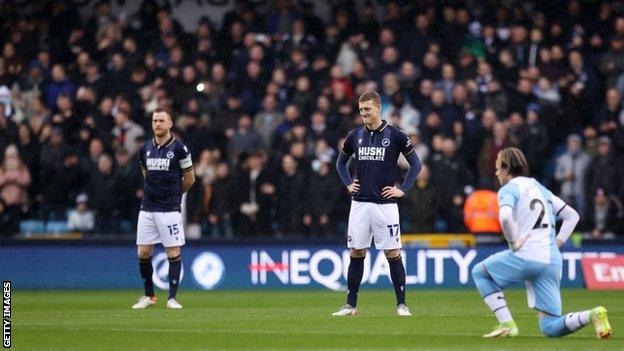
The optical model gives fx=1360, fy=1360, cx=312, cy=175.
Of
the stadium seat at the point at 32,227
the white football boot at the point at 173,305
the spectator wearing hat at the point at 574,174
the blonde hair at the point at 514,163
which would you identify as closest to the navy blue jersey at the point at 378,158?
the white football boot at the point at 173,305

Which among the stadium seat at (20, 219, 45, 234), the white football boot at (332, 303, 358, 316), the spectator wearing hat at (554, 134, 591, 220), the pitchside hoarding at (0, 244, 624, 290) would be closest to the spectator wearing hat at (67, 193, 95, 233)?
the stadium seat at (20, 219, 45, 234)

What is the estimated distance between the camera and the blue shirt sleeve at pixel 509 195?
11977 millimetres

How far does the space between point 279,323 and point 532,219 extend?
377 cm

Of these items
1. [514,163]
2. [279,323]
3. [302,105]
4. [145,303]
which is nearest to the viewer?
[514,163]

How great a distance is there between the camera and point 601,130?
2467 cm

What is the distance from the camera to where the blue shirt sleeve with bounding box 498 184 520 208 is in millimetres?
11977

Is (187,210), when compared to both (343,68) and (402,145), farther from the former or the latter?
(402,145)

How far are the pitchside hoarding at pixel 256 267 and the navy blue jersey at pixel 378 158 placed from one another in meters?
7.78

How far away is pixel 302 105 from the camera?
25719 millimetres

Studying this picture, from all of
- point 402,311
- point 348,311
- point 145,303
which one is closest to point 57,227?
point 145,303

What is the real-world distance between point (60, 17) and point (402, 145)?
14655 mm

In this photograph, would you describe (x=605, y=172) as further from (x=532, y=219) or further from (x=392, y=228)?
(x=532, y=219)

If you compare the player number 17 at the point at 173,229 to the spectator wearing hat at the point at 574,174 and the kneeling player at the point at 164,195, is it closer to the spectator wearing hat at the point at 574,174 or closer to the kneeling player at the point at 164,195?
the kneeling player at the point at 164,195

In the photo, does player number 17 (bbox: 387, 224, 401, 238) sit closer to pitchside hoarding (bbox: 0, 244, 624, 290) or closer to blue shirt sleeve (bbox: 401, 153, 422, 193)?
blue shirt sleeve (bbox: 401, 153, 422, 193)
